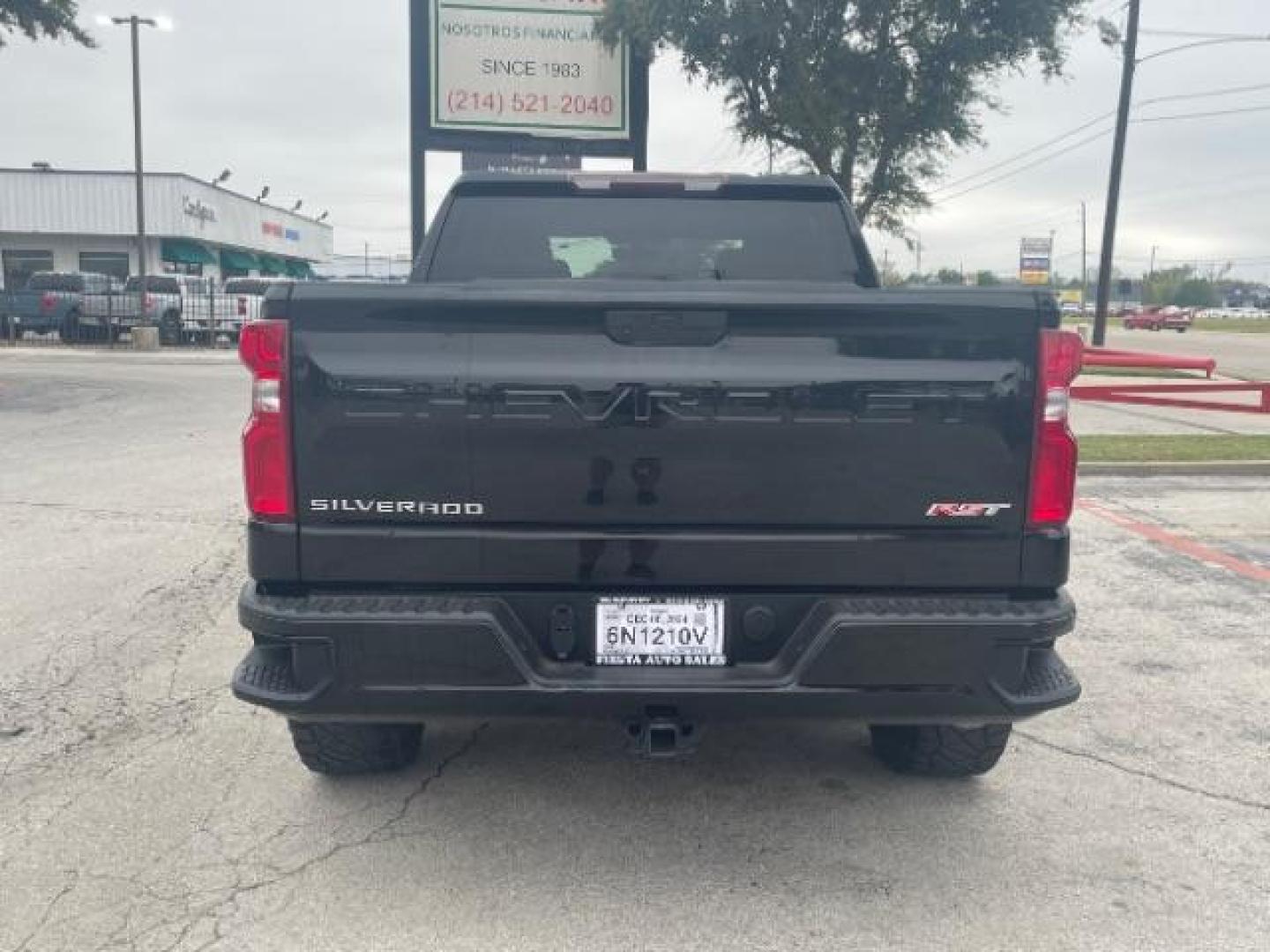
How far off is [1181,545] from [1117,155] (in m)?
25.6

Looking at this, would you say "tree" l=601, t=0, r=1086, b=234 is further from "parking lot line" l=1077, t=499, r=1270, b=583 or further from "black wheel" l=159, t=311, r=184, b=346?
"black wheel" l=159, t=311, r=184, b=346

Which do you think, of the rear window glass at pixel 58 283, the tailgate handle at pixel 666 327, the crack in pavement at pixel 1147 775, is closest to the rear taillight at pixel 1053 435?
the tailgate handle at pixel 666 327

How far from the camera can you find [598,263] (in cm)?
479

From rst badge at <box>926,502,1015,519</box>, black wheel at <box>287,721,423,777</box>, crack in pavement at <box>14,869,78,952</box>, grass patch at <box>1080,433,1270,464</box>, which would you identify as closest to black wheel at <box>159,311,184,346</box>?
grass patch at <box>1080,433,1270,464</box>

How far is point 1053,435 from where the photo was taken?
3.12 m

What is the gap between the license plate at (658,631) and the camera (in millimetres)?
3131

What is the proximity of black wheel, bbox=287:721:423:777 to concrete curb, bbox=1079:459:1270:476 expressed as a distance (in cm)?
841

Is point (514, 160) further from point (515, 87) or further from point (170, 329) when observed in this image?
point (170, 329)

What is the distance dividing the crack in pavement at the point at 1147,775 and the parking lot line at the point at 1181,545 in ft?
11.0

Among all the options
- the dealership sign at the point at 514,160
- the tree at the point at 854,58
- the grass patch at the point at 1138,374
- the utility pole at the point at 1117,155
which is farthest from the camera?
the utility pole at the point at 1117,155

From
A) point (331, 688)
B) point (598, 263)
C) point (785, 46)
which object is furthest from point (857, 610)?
point (785, 46)

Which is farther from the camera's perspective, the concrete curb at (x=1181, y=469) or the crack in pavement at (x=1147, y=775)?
the concrete curb at (x=1181, y=469)

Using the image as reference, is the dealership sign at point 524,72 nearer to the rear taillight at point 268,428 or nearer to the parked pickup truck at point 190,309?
the rear taillight at point 268,428

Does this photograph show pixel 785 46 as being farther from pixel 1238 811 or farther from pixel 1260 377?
pixel 1238 811
